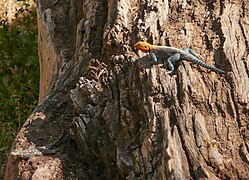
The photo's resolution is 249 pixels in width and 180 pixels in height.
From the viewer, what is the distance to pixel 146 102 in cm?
368

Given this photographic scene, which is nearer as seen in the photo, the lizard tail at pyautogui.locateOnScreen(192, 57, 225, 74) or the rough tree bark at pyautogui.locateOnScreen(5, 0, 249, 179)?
the rough tree bark at pyautogui.locateOnScreen(5, 0, 249, 179)

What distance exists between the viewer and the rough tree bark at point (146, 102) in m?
3.43

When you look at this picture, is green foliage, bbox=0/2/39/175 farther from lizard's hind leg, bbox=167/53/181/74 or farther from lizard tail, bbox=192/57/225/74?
lizard tail, bbox=192/57/225/74

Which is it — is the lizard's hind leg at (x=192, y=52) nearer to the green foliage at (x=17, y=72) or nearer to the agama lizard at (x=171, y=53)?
the agama lizard at (x=171, y=53)

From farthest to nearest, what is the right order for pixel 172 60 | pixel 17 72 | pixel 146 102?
pixel 17 72 → pixel 172 60 → pixel 146 102

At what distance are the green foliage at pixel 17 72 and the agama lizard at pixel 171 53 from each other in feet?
8.02

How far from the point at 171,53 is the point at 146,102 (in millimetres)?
360

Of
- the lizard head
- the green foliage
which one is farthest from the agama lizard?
the green foliage

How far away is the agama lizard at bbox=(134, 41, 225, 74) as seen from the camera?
12.4ft

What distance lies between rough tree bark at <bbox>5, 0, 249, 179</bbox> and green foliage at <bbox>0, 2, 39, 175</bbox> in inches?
70.6

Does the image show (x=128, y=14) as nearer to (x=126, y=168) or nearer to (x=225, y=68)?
(x=225, y=68)

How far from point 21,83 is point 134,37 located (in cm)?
303

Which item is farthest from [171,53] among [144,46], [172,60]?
[144,46]

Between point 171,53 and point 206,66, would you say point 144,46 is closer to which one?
point 171,53
